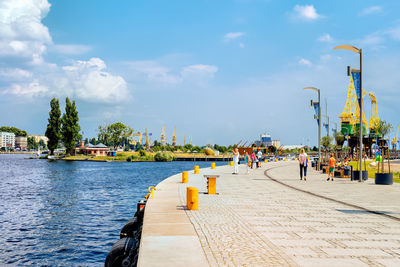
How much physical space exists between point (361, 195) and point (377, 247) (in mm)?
11010

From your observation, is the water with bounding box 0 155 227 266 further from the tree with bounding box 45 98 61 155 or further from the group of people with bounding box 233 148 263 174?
the tree with bounding box 45 98 61 155

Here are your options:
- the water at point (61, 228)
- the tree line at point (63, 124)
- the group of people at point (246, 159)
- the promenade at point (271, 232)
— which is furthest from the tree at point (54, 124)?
the promenade at point (271, 232)

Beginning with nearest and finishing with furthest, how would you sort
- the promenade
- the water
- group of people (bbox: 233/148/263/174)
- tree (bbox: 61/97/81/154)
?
the promenade → the water → group of people (bbox: 233/148/263/174) → tree (bbox: 61/97/81/154)

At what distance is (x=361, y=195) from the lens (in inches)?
726

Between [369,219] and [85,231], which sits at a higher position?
[369,219]

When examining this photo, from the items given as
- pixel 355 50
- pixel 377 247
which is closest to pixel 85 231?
pixel 377 247

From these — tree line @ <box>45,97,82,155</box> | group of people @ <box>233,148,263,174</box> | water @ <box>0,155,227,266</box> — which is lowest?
water @ <box>0,155,227,266</box>

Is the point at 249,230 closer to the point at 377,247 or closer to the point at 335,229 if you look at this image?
the point at 335,229

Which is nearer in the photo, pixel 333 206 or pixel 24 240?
pixel 333 206

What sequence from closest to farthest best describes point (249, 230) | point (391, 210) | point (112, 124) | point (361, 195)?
point (249, 230) → point (391, 210) → point (361, 195) → point (112, 124)

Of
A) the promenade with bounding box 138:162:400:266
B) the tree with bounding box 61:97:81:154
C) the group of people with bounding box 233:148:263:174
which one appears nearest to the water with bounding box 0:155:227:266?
the promenade with bounding box 138:162:400:266

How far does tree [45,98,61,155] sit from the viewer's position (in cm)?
11969

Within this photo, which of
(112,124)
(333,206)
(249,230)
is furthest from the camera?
(112,124)

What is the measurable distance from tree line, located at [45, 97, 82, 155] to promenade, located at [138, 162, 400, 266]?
10984 cm
